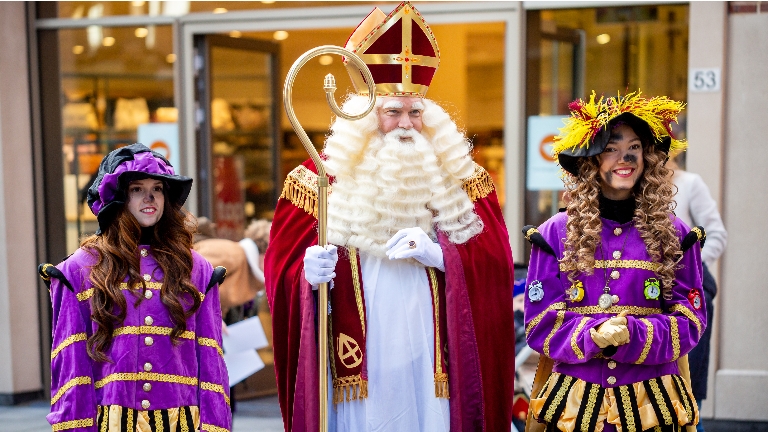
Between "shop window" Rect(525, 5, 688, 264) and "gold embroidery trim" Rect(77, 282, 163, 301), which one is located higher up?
"shop window" Rect(525, 5, 688, 264)

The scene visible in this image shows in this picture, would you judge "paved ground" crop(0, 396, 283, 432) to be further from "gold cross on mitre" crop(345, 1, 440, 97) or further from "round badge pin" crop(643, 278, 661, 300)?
"round badge pin" crop(643, 278, 661, 300)

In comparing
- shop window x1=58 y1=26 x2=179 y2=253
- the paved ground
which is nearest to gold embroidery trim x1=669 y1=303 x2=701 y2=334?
the paved ground

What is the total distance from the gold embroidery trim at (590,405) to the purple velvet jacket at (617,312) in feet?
0.09

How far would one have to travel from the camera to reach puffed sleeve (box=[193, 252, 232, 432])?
3324 mm

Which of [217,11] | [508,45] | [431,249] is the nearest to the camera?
[431,249]

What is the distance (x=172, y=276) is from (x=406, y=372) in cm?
96

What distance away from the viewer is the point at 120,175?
3.31m

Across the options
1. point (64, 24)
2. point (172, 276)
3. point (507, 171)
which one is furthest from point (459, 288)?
point (64, 24)

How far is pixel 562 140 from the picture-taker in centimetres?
346

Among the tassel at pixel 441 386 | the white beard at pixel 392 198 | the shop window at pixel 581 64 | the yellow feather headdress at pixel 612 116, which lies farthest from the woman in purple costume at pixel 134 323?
the shop window at pixel 581 64

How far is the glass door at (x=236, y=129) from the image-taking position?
24.0 feet

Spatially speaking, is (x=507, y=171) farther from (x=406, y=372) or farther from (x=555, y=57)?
(x=406, y=372)

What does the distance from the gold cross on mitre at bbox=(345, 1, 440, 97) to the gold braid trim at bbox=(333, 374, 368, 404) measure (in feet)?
3.75

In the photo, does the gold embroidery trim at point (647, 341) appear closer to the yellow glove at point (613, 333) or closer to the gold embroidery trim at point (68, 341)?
the yellow glove at point (613, 333)
